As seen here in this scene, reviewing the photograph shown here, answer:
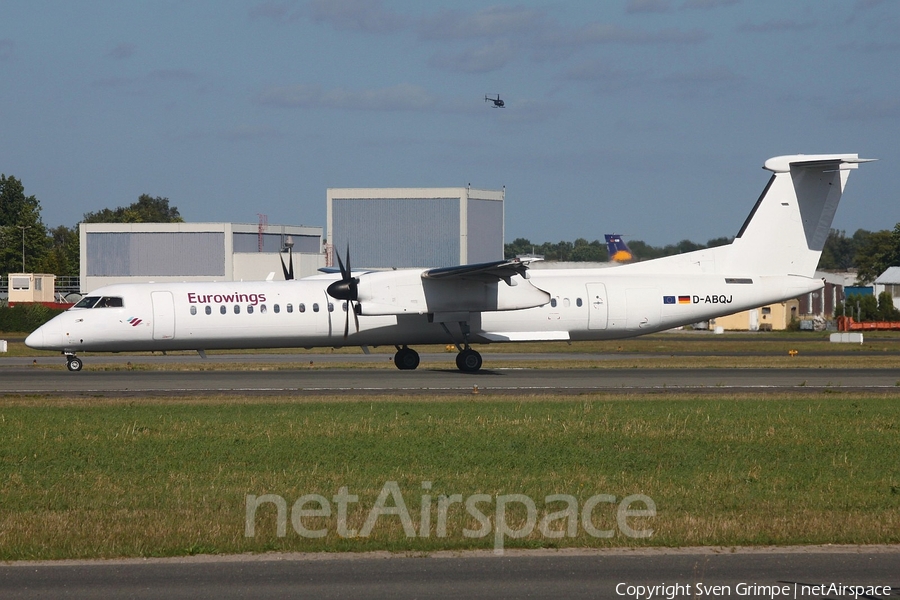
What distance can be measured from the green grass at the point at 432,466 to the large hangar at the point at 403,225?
68.3 meters

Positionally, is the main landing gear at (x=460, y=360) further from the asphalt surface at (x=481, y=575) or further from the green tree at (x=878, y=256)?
the green tree at (x=878, y=256)

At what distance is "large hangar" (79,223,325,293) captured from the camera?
8831cm

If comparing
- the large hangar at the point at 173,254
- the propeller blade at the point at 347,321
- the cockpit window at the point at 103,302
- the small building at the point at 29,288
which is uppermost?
the large hangar at the point at 173,254

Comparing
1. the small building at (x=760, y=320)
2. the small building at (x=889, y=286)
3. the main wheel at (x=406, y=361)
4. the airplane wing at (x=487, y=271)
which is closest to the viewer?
the airplane wing at (x=487, y=271)

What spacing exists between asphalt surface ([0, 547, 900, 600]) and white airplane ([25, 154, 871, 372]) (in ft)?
67.4

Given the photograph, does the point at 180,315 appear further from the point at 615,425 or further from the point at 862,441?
the point at 862,441

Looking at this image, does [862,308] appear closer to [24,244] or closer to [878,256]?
[878,256]

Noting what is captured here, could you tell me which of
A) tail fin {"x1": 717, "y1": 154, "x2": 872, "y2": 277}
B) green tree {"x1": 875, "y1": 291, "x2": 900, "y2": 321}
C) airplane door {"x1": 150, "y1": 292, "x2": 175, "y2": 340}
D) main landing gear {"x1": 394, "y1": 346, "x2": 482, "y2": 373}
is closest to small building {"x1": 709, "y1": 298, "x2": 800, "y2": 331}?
green tree {"x1": 875, "y1": 291, "x2": 900, "y2": 321}

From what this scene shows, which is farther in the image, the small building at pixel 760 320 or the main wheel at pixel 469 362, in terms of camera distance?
the small building at pixel 760 320

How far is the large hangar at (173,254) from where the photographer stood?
290 feet

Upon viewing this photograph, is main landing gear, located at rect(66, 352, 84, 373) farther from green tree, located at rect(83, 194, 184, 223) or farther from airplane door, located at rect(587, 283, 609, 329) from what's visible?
green tree, located at rect(83, 194, 184, 223)

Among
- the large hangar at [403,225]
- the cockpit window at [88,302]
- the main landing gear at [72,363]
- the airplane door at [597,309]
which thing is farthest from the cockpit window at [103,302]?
the large hangar at [403,225]

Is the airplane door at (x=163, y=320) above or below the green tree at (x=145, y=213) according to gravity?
below

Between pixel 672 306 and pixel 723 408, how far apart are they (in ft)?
39.6
